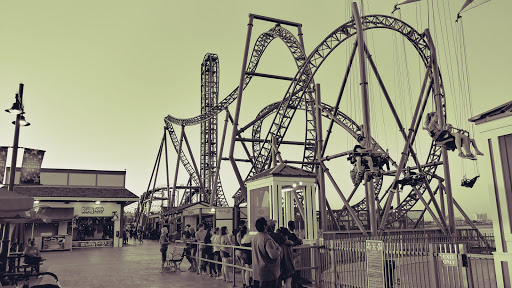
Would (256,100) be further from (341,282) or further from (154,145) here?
(341,282)

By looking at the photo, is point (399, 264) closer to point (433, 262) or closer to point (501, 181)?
point (433, 262)

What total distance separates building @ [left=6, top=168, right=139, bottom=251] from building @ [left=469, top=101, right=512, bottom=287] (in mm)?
25476

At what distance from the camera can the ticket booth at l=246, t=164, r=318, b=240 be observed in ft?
36.0

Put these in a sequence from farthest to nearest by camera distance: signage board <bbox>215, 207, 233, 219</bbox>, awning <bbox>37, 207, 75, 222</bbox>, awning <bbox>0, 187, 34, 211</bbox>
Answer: awning <bbox>37, 207, 75, 222</bbox>
signage board <bbox>215, 207, 233, 219</bbox>
awning <bbox>0, 187, 34, 211</bbox>

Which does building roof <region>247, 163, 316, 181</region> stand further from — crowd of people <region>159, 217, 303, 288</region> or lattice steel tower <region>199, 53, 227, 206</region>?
lattice steel tower <region>199, 53, 227, 206</region>

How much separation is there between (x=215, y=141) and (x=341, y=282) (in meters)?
31.9

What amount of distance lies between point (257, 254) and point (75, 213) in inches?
985

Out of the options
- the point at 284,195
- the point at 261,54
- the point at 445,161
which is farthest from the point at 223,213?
the point at 445,161

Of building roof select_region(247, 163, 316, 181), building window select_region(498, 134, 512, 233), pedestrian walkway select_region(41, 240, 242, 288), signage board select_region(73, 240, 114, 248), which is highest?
building roof select_region(247, 163, 316, 181)

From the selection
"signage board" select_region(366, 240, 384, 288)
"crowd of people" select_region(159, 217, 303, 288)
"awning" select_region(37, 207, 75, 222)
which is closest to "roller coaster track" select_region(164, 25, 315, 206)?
"crowd of people" select_region(159, 217, 303, 288)

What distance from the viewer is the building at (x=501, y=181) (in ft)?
18.0

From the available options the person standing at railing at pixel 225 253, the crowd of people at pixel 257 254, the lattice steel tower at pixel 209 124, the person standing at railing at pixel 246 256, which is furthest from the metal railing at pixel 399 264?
the lattice steel tower at pixel 209 124

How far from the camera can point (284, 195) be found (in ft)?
39.8

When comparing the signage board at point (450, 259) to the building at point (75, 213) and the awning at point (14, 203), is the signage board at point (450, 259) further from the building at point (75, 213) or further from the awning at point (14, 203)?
the building at point (75, 213)
